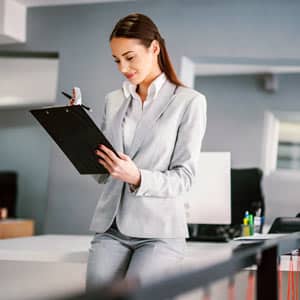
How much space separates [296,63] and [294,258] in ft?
8.01

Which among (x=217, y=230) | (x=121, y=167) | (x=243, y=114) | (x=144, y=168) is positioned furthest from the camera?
(x=243, y=114)

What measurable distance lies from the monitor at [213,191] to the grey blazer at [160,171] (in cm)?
86

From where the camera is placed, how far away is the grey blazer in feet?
5.82

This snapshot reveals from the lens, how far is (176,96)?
1.88 meters

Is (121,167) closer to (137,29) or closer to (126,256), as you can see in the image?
(126,256)

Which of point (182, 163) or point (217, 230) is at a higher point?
point (182, 163)

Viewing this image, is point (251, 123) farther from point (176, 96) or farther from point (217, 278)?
point (217, 278)

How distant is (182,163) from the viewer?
179cm

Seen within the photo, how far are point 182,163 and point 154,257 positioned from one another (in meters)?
0.26

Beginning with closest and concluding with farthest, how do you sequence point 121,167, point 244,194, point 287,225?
point 121,167 < point 287,225 < point 244,194

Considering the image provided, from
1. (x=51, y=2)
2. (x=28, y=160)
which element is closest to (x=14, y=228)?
(x=28, y=160)

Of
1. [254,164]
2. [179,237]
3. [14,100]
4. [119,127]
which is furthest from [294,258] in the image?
[14,100]

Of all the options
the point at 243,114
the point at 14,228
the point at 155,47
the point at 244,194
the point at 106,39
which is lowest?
the point at 14,228

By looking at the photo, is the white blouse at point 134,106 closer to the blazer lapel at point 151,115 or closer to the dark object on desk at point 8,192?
the blazer lapel at point 151,115
